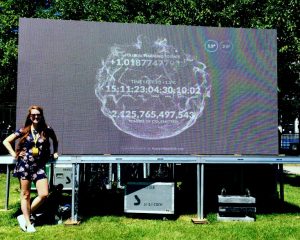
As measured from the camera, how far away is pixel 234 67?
806cm

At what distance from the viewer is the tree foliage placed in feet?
45.9

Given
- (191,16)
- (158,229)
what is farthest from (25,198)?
(191,16)

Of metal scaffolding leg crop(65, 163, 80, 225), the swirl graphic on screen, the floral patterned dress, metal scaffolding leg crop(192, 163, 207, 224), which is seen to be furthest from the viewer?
the swirl graphic on screen

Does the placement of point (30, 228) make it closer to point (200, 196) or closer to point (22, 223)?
point (22, 223)

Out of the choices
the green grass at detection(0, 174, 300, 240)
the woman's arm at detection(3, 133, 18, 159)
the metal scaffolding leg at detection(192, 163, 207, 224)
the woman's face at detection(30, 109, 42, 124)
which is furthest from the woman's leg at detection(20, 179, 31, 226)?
the metal scaffolding leg at detection(192, 163, 207, 224)

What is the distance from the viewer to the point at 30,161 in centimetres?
650

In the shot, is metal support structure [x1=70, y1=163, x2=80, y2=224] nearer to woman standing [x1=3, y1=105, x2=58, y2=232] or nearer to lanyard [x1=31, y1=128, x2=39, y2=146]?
woman standing [x1=3, y1=105, x2=58, y2=232]

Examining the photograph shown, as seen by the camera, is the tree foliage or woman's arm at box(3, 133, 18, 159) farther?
the tree foliage

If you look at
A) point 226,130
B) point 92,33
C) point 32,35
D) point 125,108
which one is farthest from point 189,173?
point 32,35

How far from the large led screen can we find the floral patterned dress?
3.67ft

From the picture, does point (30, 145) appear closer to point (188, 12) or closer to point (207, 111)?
point (207, 111)

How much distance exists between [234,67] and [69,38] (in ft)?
11.7

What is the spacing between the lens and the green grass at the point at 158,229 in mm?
6355

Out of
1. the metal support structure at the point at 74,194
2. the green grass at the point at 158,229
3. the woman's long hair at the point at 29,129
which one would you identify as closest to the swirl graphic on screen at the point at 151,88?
the metal support structure at the point at 74,194
